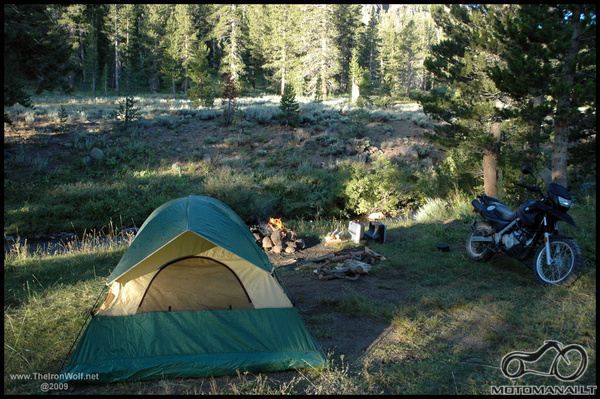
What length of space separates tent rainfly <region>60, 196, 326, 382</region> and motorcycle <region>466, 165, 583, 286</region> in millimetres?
3612

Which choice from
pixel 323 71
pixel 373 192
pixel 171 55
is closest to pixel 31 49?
pixel 373 192

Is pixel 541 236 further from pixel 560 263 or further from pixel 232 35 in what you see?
pixel 232 35

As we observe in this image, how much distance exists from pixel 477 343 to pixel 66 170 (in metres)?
18.5

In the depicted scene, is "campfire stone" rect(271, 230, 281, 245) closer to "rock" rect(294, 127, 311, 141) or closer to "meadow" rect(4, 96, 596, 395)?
"meadow" rect(4, 96, 596, 395)

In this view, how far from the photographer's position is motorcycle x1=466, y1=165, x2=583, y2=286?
511 cm

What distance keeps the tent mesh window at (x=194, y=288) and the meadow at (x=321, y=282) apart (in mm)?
965

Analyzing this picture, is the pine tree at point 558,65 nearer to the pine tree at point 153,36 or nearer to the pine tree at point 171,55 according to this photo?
the pine tree at point 171,55

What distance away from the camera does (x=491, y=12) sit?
10.9 meters

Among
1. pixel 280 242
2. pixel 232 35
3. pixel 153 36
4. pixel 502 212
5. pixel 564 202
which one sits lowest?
pixel 280 242

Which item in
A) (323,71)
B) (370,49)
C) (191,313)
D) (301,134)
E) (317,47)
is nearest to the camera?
(191,313)

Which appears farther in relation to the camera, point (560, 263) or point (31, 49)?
point (31, 49)

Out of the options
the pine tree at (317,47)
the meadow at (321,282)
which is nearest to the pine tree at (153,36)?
the pine tree at (317,47)

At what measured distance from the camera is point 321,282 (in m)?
6.45

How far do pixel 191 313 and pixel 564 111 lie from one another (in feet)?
28.4
